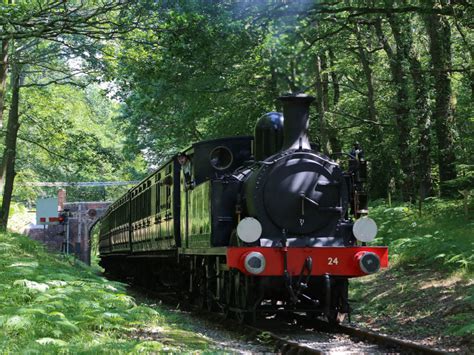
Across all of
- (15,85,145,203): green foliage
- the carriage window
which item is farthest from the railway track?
(15,85,145,203): green foliage

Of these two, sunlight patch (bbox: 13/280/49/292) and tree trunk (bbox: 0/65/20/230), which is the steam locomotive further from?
tree trunk (bbox: 0/65/20/230)

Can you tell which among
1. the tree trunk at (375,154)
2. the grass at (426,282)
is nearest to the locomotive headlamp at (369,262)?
the grass at (426,282)

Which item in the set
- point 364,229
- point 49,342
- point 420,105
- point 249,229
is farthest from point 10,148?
point 49,342

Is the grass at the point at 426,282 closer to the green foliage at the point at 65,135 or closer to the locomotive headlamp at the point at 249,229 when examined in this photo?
the locomotive headlamp at the point at 249,229

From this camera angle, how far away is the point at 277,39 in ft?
36.9

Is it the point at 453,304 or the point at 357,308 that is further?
the point at 357,308

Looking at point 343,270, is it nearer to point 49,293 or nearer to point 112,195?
point 49,293

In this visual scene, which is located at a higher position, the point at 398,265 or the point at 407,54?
the point at 407,54

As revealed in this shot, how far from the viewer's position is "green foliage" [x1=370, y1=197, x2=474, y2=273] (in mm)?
12531

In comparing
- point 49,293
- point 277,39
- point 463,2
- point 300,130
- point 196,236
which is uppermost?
point 463,2

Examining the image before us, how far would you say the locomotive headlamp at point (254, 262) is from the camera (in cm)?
910

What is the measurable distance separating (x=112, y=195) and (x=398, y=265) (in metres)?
55.1

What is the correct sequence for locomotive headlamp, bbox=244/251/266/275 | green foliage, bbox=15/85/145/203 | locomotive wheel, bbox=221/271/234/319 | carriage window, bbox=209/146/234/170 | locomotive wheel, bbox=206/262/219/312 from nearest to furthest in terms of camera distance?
locomotive headlamp, bbox=244/251/266/275 → locomotive wheel, bbox=221/271/234/319 → carriage window, bbox=209/146/234/170 → locomotive wheel, bbox=206/262/219/312 → green foliage, bbox=15/85/145/203

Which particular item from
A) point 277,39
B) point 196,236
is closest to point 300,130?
point 277,39
